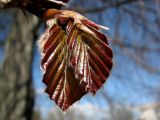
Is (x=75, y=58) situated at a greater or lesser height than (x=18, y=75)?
greater

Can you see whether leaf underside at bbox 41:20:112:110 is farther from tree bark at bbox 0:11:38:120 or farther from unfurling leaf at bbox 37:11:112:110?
tree bark at bbox 0:11:38:120

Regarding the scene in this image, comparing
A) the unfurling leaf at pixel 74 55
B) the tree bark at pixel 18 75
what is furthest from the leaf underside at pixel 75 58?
the tree bark at pixel 18 75

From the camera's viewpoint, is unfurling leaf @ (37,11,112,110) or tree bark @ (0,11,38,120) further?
tree bark @ (0,11,38,120)

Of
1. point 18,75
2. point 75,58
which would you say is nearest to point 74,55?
point 75,58

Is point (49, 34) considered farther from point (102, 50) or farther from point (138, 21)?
point (138, 21)

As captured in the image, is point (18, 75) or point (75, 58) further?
point (18, 75)

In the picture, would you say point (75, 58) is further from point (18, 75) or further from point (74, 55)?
point (18, 75)

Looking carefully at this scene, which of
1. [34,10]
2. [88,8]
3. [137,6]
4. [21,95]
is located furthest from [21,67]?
[34,10]

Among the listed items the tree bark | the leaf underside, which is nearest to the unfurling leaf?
the leaf underside
